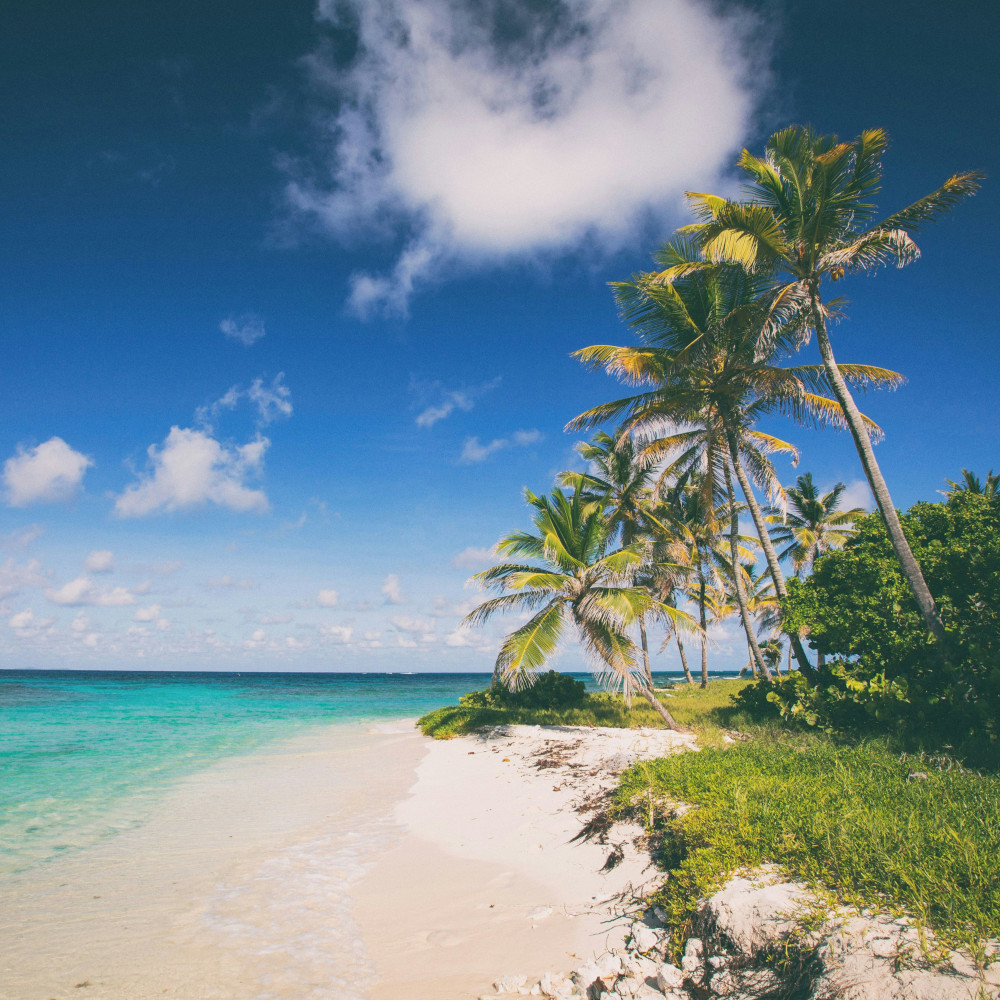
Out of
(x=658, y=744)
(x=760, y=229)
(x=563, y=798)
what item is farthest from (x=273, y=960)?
(x=760, y=229)

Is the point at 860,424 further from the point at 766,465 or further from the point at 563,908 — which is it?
the point at 563,908

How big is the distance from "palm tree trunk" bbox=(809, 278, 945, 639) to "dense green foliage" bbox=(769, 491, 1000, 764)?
0.40 metres

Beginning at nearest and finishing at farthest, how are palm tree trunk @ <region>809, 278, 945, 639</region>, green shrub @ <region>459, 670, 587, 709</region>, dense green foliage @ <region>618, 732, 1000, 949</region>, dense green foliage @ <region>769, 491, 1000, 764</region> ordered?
1. dense green foliage @ <region>618, 732, 1000, 949</region>
2. dense green foliage @ <region>769, 491, 1000, 764</region>
3. palm tree trunk @ <region>809, 278, 945, 639</region>
4. green shrub @ <region>459, 670, 587, 709</region>

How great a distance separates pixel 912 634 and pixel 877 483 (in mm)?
2816

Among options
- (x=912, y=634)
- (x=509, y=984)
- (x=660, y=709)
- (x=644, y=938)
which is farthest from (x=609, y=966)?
(x=660, y=709)

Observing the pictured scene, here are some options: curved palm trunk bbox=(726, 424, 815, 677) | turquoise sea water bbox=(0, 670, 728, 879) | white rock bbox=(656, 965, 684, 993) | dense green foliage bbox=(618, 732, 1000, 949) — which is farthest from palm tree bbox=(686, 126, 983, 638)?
turquoise sea water bbox=(0, 670, 728, 879)

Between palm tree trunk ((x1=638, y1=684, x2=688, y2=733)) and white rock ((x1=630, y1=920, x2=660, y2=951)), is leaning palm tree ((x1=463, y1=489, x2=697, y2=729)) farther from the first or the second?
white rock ((x1=630, y1=920, x2=660, y2=951))

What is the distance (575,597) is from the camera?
13258mm

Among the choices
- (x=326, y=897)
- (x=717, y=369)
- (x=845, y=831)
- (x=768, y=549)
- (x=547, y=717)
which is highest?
(x=717, y=369)

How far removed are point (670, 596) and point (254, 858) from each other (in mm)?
16481

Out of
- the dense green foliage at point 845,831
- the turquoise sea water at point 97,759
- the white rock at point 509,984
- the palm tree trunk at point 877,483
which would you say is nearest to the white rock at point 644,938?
the dense green foliage at point 845,831

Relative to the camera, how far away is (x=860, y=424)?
1050 cm

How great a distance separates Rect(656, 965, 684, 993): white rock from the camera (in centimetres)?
317

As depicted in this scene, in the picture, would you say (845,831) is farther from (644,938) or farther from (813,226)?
(813,226)
